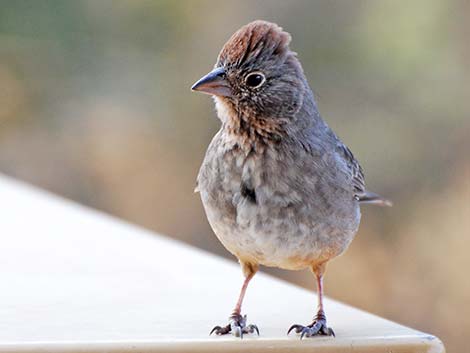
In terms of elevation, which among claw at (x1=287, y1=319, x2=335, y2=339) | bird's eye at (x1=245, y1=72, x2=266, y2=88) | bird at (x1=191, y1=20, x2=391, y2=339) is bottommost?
claw at (x1=287, y1=319, x2=335, y2=339)

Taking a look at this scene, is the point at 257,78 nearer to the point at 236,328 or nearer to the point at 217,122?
the point at 236,328

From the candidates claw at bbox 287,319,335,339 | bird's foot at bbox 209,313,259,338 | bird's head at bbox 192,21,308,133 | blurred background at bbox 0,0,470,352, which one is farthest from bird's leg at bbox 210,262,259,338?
blurred background at bbox 0,0,470,352

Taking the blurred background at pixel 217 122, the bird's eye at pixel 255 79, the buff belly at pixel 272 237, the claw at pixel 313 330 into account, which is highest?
the blurred background at pixel 217 122

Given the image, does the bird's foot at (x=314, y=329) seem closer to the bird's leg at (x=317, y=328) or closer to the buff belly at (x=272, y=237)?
the bird's leg at (x=317, y=328)

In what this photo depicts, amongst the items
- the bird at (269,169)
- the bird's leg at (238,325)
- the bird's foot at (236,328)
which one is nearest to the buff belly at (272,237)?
the bird at (269,169)

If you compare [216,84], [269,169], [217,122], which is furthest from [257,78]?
[217,122]

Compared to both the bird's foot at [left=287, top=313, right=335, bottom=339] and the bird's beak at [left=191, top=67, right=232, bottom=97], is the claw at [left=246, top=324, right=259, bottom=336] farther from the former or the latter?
the bird's beak at [left=191, top=67, right=232, bottom=97]

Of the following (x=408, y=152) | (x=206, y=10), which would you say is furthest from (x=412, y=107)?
(x=206, y=10)
